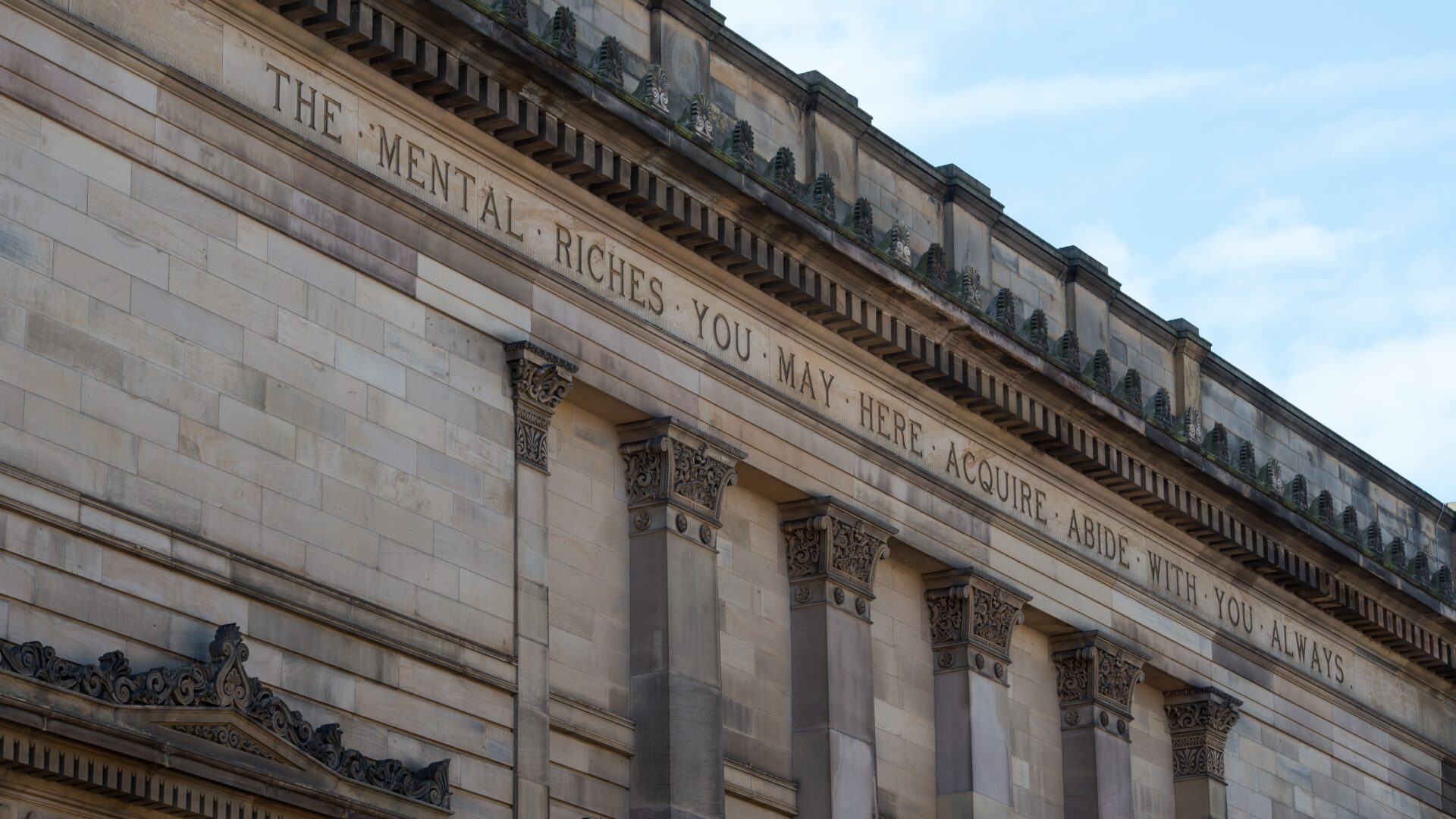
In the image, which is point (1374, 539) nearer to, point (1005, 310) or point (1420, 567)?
point (1420, 567)

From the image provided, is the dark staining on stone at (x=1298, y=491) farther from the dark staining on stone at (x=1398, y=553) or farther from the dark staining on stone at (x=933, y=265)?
the dark staining on stone at (x=933, y=265)

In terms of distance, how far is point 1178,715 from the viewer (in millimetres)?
42656

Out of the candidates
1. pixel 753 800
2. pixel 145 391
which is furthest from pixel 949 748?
pixel 145 391

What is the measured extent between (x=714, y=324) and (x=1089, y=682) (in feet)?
28.9

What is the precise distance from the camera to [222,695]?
85.5 feet

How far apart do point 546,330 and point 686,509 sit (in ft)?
9.16

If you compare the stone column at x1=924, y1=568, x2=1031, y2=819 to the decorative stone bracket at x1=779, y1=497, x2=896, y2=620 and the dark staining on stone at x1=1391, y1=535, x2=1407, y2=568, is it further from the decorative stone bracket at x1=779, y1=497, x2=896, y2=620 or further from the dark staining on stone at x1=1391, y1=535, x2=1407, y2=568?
the dark staining on stone at x1=1391, y1=535, x2=1407, y2=568

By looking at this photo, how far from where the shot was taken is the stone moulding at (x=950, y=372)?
104 feet

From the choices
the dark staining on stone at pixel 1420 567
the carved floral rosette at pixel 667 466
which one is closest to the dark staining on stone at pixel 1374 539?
the dark staining on stone at pixel 1420 567

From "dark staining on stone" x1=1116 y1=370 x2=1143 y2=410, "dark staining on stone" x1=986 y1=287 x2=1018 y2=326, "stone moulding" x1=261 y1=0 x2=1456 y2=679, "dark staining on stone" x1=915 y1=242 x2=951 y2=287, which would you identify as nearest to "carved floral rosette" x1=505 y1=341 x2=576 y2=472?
"stone moulding" x1=261 y1=0 x2=1456 y2=679

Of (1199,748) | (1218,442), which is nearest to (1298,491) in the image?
(1218,442)

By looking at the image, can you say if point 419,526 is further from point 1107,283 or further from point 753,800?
point 1107,283

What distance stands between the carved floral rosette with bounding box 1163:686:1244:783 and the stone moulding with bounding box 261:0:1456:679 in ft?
7.96

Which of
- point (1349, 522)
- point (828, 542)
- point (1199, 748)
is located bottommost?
point (1199, 748)
